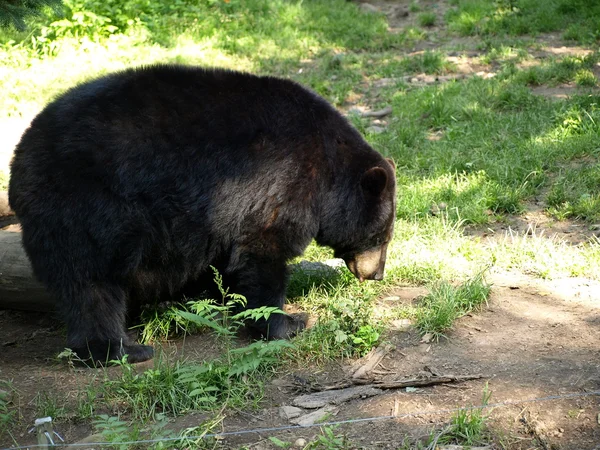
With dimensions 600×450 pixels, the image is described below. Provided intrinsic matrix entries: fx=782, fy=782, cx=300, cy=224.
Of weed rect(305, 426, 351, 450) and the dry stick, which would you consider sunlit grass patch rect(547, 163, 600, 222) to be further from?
weed rect(305, 426, 351, 450)

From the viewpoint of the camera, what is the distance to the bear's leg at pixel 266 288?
5.73m

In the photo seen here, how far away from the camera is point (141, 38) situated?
40.8 ft

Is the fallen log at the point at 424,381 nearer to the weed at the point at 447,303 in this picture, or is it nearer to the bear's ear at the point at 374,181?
the weed at the point at 447,303

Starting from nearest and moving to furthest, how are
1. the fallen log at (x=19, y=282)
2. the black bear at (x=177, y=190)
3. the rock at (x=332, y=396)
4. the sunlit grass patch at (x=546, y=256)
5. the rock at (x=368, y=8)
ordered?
the rock at (x=332, y=396), the black bear at (x=177, y=190), the fallen log at (x=19, y=282), the sunlit grass patch at (x=546, y=256), the rock at (x=368, y=8)

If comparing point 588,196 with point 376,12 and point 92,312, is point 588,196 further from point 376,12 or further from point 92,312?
point 376,12

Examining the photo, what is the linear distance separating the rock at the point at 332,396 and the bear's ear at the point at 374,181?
1.76 m

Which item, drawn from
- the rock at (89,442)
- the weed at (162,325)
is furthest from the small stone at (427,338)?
the rock at (89,442)

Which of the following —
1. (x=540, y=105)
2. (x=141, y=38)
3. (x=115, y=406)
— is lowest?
(x=115, y=406)

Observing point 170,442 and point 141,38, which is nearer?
point 170,442

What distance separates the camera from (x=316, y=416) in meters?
4.55

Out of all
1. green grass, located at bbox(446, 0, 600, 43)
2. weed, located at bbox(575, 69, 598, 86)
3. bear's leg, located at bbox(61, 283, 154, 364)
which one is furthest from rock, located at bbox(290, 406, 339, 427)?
green grass, located at bbox(446, 0, 600, 43)

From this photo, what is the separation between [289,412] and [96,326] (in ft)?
5.28

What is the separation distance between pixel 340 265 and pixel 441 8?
9.07 meters

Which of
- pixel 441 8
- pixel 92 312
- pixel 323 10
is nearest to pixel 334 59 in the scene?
pixel 323 10
